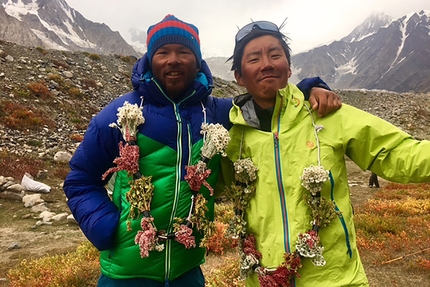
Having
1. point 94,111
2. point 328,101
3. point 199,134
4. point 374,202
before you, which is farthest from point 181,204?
point 94,111

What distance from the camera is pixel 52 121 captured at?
1603 cm

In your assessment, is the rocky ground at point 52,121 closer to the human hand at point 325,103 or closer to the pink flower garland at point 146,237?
the pink flower garland at point 146,237

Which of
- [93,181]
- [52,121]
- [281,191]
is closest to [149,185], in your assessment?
[93,181]

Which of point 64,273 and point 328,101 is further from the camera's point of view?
point 64,273

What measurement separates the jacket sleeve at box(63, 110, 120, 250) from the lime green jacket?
3.85 feet

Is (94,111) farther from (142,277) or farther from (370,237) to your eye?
(142,277)

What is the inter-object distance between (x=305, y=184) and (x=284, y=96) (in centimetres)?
78

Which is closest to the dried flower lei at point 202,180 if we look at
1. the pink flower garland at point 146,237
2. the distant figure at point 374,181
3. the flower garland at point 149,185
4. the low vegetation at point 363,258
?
the flower garland at point 149,185

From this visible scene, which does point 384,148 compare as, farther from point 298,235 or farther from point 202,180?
point 202,180

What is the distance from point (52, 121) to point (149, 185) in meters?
15.5

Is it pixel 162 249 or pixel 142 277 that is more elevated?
pixel 162 249

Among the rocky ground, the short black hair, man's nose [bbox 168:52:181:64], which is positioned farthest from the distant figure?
man's nose [bbox 168:52:181:64]

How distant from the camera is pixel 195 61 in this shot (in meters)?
2.91

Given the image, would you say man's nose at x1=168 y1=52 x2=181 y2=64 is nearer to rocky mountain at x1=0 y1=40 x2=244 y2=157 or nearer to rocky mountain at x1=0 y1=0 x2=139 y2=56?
rocky mountain at x1=0 y1=40 x2=244 y2=157
